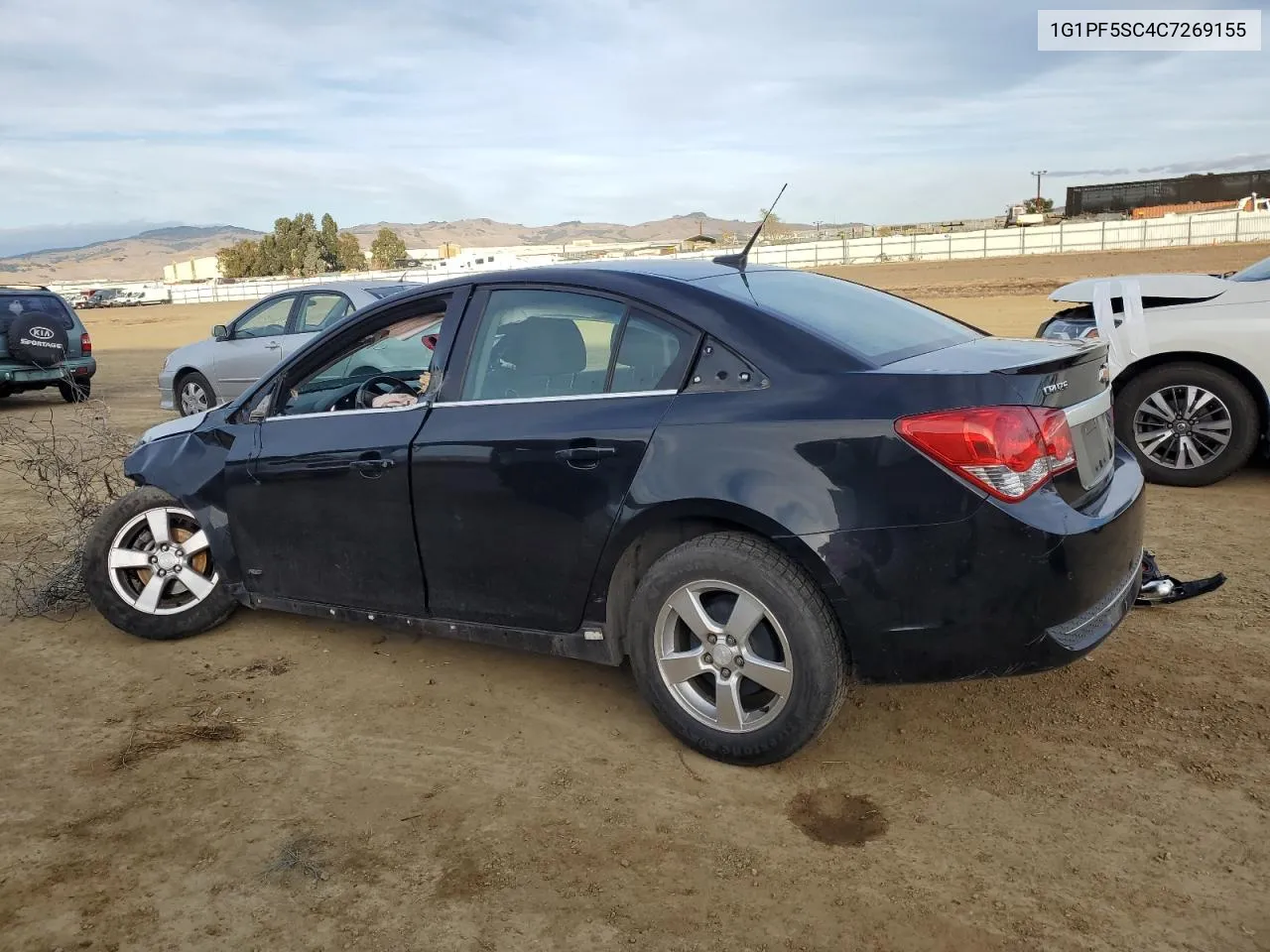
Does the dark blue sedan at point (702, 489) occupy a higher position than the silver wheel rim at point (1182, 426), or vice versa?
the dark blue sedan at point (702, 489)

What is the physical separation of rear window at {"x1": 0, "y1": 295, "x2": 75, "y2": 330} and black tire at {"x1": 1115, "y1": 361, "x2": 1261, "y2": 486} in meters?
14.2

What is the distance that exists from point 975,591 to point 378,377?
9.44ft

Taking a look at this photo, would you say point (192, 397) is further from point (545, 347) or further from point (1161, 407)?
point (1161, 407)

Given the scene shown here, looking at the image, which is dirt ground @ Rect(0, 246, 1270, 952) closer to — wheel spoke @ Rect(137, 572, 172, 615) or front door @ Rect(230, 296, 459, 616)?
wheel spoke @ Rect(137, 572, 172, 615)

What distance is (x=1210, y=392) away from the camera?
6.64 m

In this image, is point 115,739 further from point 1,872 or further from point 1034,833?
point 1034,833

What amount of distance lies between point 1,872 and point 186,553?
195 cm

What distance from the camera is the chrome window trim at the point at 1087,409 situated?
3250mm

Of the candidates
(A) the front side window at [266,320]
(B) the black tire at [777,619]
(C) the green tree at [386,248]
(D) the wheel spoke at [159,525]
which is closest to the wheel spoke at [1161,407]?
(B) the black tire at [777,619]

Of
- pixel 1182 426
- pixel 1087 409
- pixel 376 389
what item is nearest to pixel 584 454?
pixel 376 389

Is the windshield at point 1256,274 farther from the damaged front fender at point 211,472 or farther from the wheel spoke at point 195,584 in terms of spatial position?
the wheel spoke at point 195,584

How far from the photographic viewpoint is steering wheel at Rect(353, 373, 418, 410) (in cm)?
456

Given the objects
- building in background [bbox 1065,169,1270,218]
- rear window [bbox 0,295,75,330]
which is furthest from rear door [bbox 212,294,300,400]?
building in background [bbox 1065,169,1270,218]

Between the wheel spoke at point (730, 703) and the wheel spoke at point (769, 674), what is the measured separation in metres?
0.07
